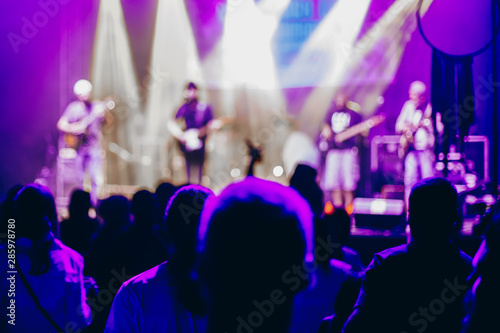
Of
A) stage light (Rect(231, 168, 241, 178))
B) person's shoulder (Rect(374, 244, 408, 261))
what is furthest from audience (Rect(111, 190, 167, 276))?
stage light (Rect(231, 168, 241, 178))

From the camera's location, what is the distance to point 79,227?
3590 mm

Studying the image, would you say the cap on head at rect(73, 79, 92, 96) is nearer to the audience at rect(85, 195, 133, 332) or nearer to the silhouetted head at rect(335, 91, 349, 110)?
the silhouetted head at rect(335, 91, 349, 110)

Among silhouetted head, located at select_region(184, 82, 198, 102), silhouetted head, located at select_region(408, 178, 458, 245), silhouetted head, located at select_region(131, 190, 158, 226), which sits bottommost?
silhouetted head, located at select_region(131, 190, 158, 226)

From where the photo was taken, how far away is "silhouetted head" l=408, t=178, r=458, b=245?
1.79m

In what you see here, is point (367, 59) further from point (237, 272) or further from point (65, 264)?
point (237, 272)

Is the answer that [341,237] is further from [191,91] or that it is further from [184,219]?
[191,91]

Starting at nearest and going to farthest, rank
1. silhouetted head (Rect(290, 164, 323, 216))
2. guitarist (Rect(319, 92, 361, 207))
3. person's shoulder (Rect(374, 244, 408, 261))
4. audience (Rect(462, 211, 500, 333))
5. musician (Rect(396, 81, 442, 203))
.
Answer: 1. audience (Rect(462, 211, 500, 333))
2. person's shoulder (Rect(374, 244, 408, 261))
3. silhouetted head (Rect(290, 164, 323, 216))
4. musician (Rect(396, 81, 442, 203))
5. guitarist (Rect(319, 92, 361, 207))

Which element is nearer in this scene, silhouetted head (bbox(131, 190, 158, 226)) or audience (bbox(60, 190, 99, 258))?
silhouetted head (bbox(131, 190, 158, 226))

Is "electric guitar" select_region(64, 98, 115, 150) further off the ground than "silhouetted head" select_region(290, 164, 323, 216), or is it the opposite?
"electric guitar" select_region(64, 98, 115, 150)

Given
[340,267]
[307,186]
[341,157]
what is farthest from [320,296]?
[341,157]

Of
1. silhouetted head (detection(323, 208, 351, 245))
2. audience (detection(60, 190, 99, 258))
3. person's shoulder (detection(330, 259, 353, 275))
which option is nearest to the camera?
person's shoulder (detection(330, 259, 353, 275))

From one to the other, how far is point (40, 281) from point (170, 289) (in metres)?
0.80

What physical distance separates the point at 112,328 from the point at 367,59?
857 centimetres

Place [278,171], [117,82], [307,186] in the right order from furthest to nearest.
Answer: [117,82] → [278,171] → [307,186]
